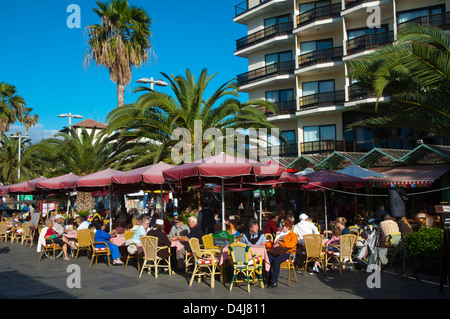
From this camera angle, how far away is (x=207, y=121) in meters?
18.1

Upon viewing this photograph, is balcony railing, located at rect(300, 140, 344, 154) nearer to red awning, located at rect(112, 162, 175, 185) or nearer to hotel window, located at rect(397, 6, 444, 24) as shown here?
hotel window, located at rect(397, 6, 444, 24)

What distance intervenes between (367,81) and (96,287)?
9377mm

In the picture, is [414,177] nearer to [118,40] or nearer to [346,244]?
[346,244]

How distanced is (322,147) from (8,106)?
35694mm

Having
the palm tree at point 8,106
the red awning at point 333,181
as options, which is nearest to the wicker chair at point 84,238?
the red awning at point 333,181

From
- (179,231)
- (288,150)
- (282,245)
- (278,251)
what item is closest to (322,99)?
(288,150)

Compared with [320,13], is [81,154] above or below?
below

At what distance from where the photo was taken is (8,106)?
45750 mm

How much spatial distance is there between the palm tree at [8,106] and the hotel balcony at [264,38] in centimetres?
2673

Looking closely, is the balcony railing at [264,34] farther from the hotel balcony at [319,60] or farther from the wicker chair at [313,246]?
the wicker chair at [313,246]

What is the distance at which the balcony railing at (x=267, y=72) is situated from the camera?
3253 cm

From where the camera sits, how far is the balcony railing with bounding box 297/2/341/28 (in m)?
29.9

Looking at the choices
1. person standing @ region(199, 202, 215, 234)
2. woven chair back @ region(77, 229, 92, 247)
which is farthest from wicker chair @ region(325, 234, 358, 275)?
woven chair back @ region(77, 229, 92, 247)

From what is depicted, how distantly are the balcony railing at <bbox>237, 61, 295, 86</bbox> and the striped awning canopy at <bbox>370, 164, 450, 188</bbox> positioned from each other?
619 inches
